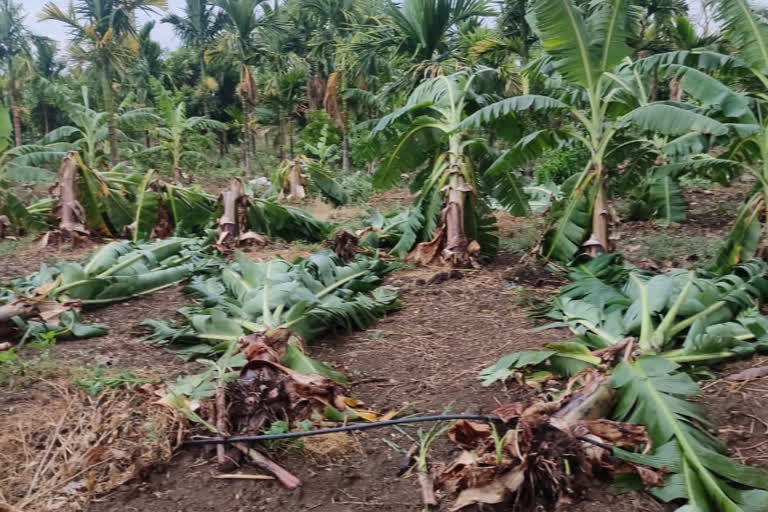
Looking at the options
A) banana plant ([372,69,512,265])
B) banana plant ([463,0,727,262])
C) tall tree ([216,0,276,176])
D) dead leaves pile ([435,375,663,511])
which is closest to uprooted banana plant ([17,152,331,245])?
banana plant ([372,69,512,265])

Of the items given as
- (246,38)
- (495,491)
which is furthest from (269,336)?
(246,38)

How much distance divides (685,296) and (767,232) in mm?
2228

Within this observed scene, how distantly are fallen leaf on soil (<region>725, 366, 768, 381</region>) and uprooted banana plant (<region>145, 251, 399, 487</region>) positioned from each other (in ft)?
7.15

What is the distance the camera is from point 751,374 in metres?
3.63

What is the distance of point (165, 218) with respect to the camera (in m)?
9.09

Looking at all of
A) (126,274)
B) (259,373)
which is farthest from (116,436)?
(126,274)

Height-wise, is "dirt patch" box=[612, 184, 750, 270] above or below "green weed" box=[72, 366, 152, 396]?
below

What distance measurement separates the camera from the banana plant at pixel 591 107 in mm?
5582

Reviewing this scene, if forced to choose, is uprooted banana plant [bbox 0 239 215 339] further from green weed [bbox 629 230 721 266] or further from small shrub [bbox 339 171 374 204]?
small shrub [bbox 339 171 374 204]

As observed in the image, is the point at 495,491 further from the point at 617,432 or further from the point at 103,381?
the point at 103,381

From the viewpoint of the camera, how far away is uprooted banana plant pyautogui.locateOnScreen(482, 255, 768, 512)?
262 centimetres

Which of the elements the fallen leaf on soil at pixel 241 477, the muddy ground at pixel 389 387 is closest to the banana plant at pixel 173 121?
the muddy ground at pixel 389 387

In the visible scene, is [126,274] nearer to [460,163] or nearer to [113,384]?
[113,384]

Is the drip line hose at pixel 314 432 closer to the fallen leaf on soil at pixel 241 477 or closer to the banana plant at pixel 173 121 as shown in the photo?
the fallen leaf on soil at pixel 241 477
